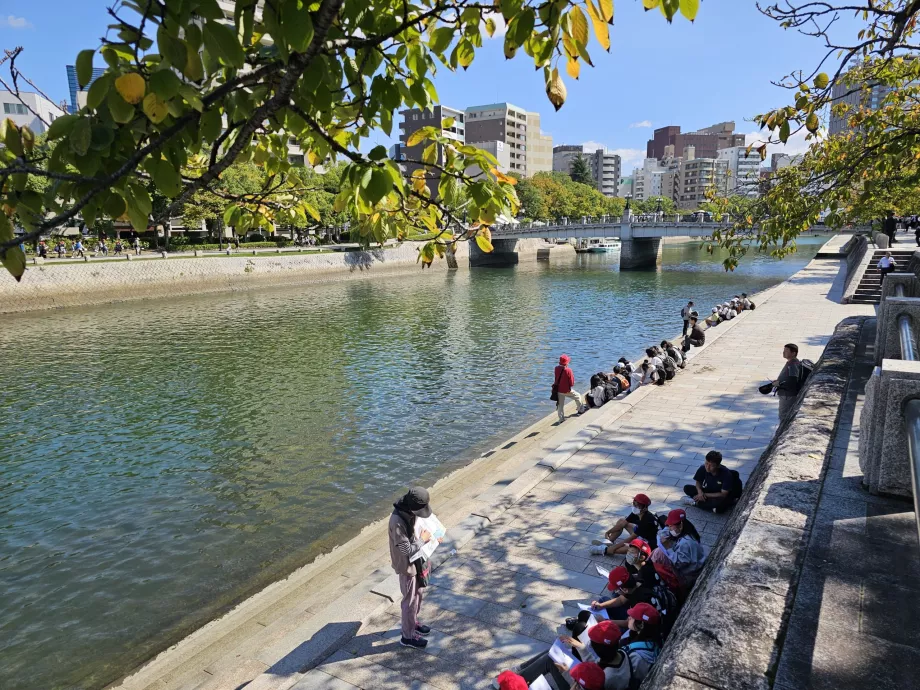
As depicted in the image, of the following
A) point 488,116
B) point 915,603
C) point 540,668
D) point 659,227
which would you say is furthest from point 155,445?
point 488,116

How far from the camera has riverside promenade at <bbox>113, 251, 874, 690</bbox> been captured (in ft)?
16.9

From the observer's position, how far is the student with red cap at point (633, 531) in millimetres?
6414

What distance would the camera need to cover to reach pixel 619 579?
5.44 m

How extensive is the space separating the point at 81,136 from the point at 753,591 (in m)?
3.94

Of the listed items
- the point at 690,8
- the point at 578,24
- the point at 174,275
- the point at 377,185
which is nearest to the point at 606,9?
the point at 578,24

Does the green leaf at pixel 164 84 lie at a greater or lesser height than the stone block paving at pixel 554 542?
greater

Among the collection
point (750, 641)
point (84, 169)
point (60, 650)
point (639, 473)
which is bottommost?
point (60, 650)

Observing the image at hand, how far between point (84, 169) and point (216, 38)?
717 mm

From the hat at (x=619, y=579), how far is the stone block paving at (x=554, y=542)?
45 cm

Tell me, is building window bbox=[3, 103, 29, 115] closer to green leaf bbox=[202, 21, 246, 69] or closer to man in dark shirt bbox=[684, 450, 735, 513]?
man in dark shirt bbox=[684, 450, 735, 513]

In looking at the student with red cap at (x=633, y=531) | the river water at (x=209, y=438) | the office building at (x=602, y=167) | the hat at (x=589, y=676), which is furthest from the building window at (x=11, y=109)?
the office building at (x=602, y=167)

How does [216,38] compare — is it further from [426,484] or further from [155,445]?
[155,445]

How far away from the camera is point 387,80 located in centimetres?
298

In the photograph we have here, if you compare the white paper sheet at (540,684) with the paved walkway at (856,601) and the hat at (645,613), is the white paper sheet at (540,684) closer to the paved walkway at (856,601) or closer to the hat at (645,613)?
the hat at (645,613)
